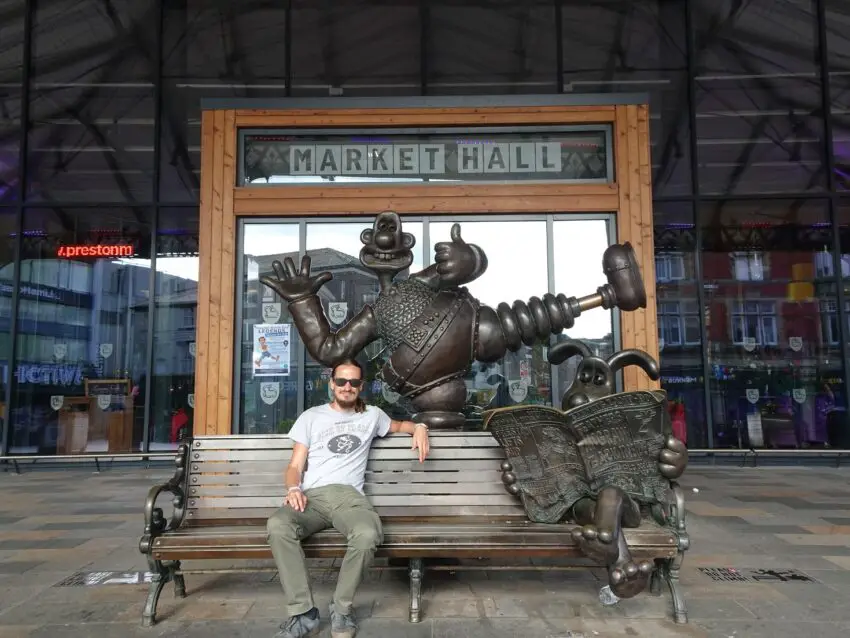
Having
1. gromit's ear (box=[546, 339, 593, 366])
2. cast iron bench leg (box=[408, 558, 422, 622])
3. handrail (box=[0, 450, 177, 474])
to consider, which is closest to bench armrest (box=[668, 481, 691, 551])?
gromit's ear (box=[546, 339, 593, 366])

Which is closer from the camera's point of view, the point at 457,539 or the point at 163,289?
the point at 457,539

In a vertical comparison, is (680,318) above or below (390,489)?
above

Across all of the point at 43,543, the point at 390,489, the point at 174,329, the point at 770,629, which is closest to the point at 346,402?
the point at 390,489

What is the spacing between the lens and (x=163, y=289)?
9.77 meters

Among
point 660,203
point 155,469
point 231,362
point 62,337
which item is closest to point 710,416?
point 660,203

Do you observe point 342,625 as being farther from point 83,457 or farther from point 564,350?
point 83,457

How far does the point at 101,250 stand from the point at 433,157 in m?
6.14

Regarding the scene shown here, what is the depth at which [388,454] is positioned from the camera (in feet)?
11.6

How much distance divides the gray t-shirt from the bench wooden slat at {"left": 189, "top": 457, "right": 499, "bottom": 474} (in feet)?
0.64

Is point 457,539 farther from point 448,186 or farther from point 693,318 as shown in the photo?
point 693,318

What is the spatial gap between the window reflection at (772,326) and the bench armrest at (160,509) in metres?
8.13

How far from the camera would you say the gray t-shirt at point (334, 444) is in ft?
10.6

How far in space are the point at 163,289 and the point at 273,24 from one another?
4652 millimetres

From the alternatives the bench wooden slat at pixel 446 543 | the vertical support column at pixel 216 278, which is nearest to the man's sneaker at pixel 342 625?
the bench wooden slat at pixel 446 543
